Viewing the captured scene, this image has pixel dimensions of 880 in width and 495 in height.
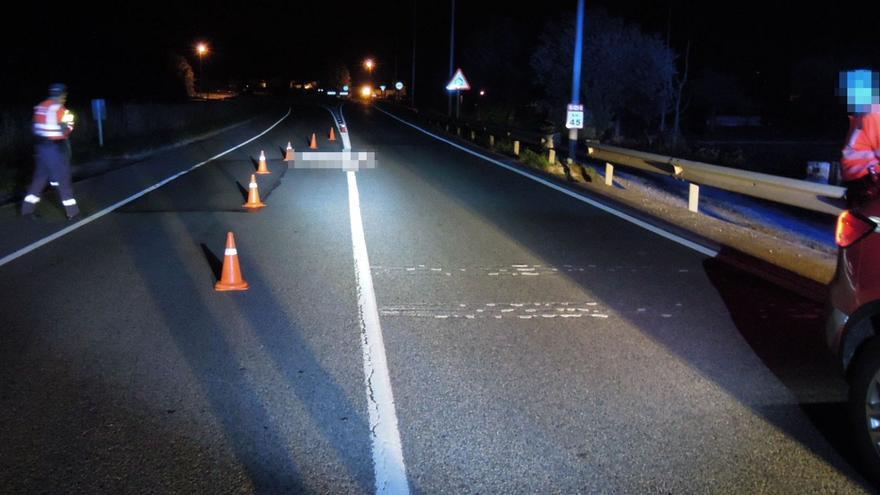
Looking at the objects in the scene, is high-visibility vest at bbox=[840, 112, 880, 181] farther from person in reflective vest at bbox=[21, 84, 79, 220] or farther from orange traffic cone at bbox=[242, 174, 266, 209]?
person in reflective vest at bbox=[21, 84, 79, 220]

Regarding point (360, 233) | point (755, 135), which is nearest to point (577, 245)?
point (360, 233)

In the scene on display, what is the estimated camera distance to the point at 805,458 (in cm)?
452

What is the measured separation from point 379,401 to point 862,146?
3.89m

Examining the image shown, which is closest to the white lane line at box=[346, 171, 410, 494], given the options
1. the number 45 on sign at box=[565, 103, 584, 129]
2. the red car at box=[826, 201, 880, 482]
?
the red car at box=[826, 201, 880, 482]

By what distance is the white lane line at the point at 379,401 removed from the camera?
4297mm

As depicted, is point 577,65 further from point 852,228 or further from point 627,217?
point 852,228

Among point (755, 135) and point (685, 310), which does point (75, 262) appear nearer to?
point (685, 310)

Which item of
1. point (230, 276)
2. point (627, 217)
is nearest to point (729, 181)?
point (627, 217)

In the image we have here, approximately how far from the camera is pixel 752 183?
41.7 feet

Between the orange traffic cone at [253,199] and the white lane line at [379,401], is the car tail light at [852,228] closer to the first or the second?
the white lane line at [379,401]

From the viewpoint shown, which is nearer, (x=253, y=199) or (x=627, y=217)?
(x=627, y=217)

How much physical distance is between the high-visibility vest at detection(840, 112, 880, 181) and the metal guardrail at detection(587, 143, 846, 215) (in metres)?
3.70

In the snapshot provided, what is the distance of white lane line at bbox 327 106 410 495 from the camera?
169 inches

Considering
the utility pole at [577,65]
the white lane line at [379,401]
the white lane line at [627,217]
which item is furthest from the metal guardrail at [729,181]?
the white lane line at [379,401]
